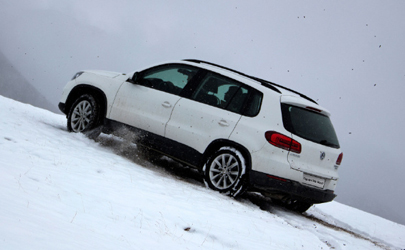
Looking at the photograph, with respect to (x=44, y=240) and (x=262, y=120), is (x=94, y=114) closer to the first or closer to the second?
(x=262, y=120)

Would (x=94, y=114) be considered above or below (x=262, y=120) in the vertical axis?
below

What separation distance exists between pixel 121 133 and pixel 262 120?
2597 millimetres

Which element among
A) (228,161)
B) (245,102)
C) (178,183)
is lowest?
(178,183)

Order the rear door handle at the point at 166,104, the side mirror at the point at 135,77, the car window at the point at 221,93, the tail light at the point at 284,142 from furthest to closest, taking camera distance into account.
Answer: the side mirror at the point at 135,77 → the rear door handle at the point at 166,104 → the car window at the point at 221,93 → the tail light at the point at 284,142

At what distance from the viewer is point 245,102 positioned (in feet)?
19.7

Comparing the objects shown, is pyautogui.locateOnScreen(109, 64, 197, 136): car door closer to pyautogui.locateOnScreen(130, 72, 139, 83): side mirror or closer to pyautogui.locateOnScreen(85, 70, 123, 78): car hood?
pyautogui.locateOnScreen(130, 72, 139, 83): side mirror

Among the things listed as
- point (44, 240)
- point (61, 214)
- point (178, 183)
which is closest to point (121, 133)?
point (178, 183)

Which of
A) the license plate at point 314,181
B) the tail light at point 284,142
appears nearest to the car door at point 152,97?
the tail light at point 284,142

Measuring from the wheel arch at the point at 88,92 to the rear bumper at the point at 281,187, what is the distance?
309cm

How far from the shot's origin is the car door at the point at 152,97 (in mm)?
6578

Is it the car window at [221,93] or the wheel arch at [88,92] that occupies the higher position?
the car window at [221,93]

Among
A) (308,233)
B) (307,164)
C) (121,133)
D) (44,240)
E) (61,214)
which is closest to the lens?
(44,240)

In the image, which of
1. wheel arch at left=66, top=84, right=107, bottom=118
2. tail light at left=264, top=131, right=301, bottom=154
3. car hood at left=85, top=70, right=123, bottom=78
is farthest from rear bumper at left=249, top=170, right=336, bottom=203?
car hood at left=85, top=70, right=123, bottom=78

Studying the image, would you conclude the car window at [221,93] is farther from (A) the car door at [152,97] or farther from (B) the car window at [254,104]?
(A) the car door at [152,97]
